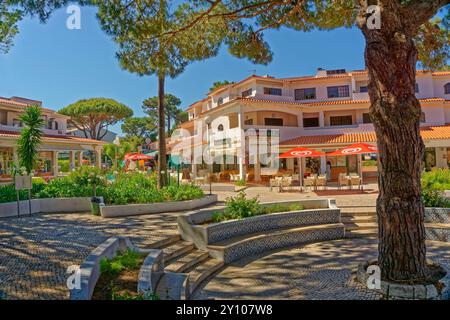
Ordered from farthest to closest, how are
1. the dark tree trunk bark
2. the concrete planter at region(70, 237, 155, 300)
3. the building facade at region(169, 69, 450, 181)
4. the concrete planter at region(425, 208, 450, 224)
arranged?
the building facade at region(169, 69, 450, 181) < the dark tree trunk bark < the concrete planter at region(425, 208, 450, 224) < the concrete planter at region(70, 237, 155, 300)

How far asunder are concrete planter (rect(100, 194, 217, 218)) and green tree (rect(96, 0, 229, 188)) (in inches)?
215

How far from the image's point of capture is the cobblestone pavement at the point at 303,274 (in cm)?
607

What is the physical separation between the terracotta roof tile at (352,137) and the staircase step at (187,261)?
815 inches

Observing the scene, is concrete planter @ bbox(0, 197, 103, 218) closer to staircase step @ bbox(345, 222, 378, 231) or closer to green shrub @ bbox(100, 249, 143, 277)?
green shrub @ bbox(100, 249, 143, 277)

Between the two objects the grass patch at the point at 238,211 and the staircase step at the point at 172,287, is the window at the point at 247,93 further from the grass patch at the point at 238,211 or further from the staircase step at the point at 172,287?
the staircase step at the point at 172,287

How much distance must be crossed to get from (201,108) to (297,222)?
35513mm

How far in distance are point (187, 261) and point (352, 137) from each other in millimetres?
24031

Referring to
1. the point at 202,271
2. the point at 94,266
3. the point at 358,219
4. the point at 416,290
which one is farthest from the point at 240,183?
the point at 94,266

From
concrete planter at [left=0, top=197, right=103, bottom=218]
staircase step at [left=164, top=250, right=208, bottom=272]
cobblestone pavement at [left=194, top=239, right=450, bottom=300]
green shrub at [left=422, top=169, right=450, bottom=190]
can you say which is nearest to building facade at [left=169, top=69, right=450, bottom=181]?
green shrub at [left=422, top=169, right=450, bottom=190]

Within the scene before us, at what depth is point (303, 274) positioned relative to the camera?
7207 mm

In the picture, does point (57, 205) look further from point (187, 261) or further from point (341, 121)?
point (341, 121)

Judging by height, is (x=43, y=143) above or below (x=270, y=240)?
above

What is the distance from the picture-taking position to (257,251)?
922 centimetres

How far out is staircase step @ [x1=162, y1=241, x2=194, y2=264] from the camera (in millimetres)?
7760
